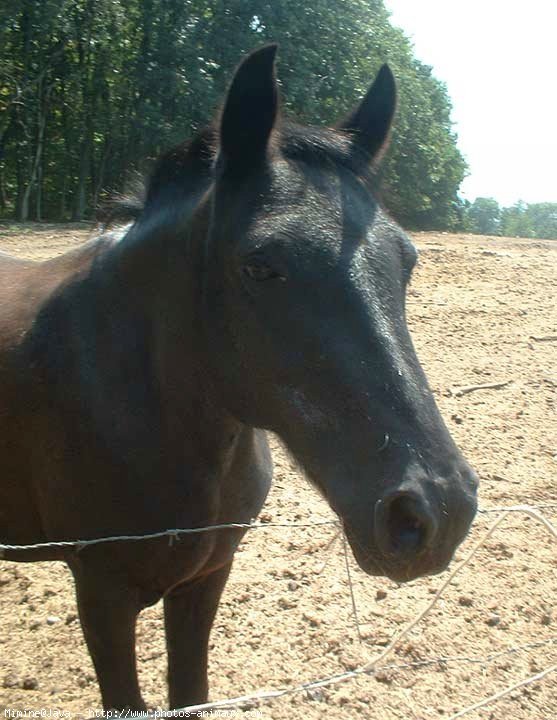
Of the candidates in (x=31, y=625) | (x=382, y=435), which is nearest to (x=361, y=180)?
(x=382, y=435)

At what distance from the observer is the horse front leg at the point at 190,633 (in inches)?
109

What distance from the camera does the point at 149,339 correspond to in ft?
7.88

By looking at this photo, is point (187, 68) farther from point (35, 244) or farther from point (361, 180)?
point (361, 180)

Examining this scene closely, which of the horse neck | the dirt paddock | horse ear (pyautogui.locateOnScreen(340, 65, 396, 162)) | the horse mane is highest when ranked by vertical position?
horse ear (pyautogui.locateOnScreen(340, 65, 396, 162))

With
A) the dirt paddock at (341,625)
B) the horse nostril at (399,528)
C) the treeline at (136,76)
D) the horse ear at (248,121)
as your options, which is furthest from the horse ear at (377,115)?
the treeline at (136,76)

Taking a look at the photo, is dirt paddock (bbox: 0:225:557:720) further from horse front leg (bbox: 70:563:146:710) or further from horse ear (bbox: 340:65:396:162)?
horse ear (bbox: 340:65:396:162)

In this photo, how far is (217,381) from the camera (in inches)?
85.8

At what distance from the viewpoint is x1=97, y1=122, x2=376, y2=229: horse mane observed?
218 cm

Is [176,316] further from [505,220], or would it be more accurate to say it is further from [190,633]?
[505,220]

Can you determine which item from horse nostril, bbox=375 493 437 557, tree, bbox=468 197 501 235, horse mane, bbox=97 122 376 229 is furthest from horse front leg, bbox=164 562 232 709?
tree, bbox=468 197 501 235

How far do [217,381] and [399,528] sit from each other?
767mm

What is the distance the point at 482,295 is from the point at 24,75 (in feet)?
45.6

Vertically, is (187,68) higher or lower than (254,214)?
higher

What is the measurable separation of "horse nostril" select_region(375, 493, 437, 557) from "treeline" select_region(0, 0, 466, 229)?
628 inches
